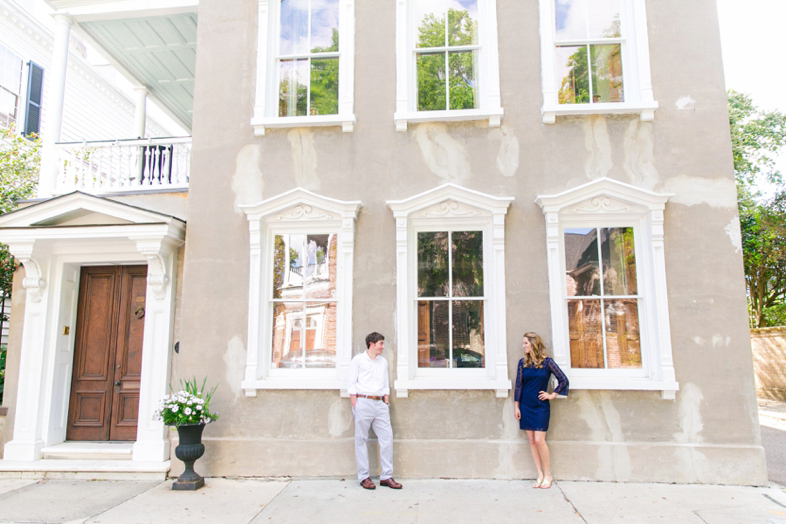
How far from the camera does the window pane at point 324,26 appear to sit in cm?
745

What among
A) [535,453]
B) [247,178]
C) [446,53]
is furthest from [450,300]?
[446,53]

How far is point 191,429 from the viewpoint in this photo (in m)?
5.98

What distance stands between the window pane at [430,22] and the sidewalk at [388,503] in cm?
567

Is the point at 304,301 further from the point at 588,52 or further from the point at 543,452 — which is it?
the point at 588,52

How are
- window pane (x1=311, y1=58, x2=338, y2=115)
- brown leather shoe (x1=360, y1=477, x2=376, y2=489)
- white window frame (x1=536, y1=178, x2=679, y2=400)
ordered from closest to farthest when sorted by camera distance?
brown leather shoe (x1=360, y1=477, x2=376, y2=489) → white window frame (x1=536, y1=178, x2=679, y2=400) → window pane (x1=311, y1=58, x2=338, y2=115)

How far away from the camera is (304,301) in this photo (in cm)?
684

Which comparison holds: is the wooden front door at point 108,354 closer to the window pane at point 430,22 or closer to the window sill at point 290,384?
the window sill at point 290,384

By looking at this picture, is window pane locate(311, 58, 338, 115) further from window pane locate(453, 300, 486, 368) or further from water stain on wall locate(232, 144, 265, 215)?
window pane locate(453, 300, 486, 368)

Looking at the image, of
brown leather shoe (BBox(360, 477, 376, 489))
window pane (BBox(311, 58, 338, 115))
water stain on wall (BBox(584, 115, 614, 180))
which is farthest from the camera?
window pane (BBox(311, 58, 338, 115))

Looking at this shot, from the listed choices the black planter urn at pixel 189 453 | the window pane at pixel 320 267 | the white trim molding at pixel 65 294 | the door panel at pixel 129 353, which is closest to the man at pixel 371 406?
the window pane at pixel 320 267

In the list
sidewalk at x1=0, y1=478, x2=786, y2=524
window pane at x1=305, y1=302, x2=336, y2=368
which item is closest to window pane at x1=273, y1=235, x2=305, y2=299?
window pane at x1=305, y1=302, x2=336, y2=368

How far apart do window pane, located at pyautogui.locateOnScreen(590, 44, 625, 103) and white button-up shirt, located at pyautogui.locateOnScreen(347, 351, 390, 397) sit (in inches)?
176

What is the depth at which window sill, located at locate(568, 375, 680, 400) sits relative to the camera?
6086mm

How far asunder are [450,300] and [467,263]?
1.70ft
